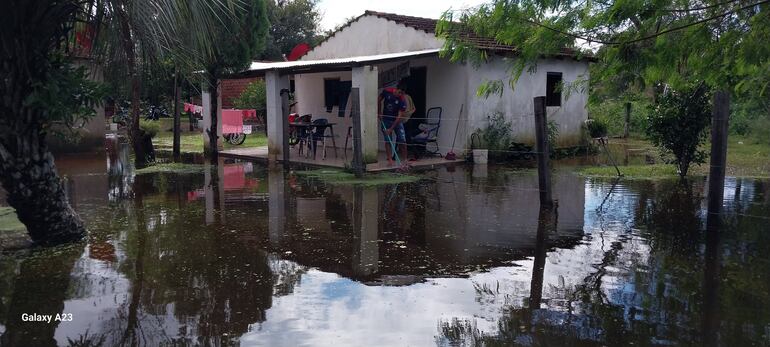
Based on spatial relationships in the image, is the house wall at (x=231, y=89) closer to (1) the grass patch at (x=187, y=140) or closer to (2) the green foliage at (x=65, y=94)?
(1) the grass patch at (x=187, y=140)

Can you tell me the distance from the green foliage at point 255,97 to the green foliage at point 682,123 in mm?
16169

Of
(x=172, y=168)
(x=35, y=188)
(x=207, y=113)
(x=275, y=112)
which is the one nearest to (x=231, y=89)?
(x=207, y=113)

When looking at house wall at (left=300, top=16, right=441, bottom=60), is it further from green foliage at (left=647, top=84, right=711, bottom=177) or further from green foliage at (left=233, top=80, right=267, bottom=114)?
green foliage at (left=233, top=80, right=267, bottom=114)

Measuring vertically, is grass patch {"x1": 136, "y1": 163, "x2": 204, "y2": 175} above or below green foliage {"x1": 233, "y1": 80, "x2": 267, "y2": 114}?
below

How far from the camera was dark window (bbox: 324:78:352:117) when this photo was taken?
16.8 metres

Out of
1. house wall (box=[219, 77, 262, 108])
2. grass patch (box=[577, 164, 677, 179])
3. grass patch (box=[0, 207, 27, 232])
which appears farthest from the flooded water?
house wall (box=[219, 77, 262, 108])

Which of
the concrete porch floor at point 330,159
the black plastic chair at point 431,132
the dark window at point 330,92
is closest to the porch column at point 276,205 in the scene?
the concrete porch floor at point 330,159

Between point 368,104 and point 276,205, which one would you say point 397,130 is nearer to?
point 368,104

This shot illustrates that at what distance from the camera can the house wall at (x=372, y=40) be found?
14.7 meters

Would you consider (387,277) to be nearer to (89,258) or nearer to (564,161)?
(89,258)

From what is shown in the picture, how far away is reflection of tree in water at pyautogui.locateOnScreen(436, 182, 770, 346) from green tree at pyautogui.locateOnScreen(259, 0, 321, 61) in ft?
103

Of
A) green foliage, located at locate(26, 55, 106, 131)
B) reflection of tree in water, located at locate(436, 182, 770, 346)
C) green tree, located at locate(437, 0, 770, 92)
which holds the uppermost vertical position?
green tree, located at locate(437, 0, 770, 92)

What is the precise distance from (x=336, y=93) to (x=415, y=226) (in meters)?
10.3

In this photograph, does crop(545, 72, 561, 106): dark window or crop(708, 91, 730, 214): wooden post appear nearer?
crop(708, 91, 730, 214): wooden post
